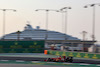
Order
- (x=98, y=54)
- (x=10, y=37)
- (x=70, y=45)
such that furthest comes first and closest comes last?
(x=10, y=37), (x=70, y=45), (x=98, y=54)

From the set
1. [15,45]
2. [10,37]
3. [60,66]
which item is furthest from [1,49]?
[10,37]

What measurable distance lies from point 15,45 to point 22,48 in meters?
1.17

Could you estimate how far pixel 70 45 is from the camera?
35906 mm

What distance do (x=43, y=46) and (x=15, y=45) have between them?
13.4 feet

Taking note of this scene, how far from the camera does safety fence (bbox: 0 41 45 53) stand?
1615 inches

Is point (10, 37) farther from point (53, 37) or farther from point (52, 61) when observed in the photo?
point (52, 61)

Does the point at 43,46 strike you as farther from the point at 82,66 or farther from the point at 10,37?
the point at 10,37

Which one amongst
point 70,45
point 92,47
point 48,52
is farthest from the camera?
point 48,52

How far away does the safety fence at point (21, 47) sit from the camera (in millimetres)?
41031

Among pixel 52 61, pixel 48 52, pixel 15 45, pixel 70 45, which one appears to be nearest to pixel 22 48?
pixel 15 45

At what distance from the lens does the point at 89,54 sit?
31.0m

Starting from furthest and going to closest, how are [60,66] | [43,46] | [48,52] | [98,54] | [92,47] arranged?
[43,46] → [48,52] → [92,47] → [98,54] → [60,66]

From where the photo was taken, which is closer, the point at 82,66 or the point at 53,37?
the point at 82,66

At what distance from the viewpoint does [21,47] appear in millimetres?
41594
